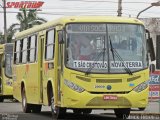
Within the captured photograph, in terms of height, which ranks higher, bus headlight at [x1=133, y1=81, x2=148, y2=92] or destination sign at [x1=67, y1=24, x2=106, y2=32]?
destination sign at [x1=67, y1=24, x2=106, y2=32]

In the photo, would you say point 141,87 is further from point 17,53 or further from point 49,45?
point 17,53

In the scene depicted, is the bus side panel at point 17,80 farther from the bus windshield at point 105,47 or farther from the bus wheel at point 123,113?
the bus windshield at point 105,47

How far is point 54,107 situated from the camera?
19641mm

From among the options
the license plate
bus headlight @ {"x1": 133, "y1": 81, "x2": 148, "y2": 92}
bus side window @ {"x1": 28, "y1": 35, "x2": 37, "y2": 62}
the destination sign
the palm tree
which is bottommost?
the palm tree

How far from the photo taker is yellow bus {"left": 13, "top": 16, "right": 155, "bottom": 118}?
59.7ft

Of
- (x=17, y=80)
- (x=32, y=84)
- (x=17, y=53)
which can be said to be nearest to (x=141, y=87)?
(x=32, y=84)

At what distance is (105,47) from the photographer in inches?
733

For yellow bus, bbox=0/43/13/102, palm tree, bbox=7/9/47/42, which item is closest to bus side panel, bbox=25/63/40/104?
yellow bus, bbox=0/43/13/102

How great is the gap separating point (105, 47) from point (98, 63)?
0.52m

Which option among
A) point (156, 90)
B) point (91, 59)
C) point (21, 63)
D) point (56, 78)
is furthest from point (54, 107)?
point (156, 90)

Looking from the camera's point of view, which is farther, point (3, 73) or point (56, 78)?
point (3, 73)

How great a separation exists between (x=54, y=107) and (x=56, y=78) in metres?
0.94

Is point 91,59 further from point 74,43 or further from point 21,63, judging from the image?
point 21,63

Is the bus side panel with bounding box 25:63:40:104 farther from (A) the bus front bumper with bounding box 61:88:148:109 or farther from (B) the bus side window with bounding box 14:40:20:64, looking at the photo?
(A) the bus front bumper with bounding box 61:88:148:109
